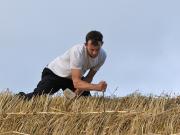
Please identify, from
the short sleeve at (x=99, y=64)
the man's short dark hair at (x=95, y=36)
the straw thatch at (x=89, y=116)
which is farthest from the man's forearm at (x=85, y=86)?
the short sleeve at (x=99, y=64)

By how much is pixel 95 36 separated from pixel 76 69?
14.1 inches

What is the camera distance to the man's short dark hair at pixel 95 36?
5.60 metres

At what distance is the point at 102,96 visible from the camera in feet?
17.6

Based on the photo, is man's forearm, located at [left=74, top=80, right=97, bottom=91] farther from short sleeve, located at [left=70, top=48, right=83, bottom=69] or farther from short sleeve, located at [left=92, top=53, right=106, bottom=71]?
short sleeve, located at [left=92, top=53, right=106, bottom=71]

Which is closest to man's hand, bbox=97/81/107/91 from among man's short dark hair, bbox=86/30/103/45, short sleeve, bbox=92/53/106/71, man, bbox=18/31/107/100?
man, bbox=18/31/107/100

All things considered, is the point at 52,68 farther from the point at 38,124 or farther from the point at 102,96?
the point at 38,124

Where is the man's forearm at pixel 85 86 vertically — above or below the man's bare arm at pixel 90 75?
below

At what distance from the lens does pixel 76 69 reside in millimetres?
5773

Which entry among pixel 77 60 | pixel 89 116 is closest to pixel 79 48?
pixel 77 60

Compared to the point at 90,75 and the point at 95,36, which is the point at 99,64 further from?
the point at 95,36

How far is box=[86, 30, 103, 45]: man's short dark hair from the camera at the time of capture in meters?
5.60

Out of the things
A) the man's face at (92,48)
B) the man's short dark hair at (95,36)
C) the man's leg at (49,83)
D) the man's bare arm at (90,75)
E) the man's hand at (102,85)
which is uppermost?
the man's short dark hair at (95,36)

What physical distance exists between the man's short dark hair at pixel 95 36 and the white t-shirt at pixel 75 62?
0.19 metres

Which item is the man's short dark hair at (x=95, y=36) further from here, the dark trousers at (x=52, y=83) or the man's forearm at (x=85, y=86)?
the dark trousers at (x=52, y=83)
